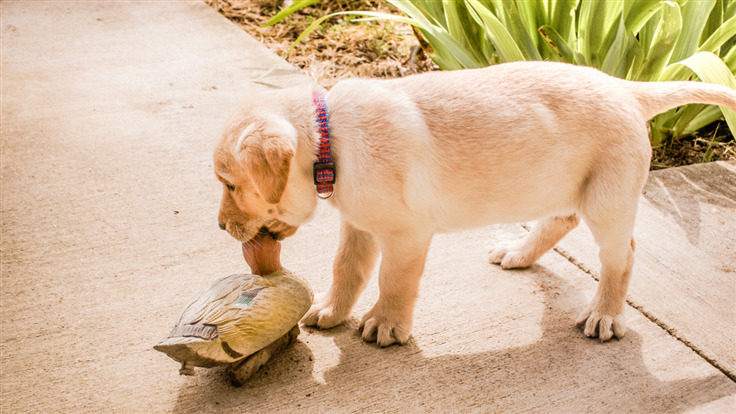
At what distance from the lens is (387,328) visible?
292 cm

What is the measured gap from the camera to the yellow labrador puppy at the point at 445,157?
2629 mm

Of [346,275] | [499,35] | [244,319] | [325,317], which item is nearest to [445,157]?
[346,275]

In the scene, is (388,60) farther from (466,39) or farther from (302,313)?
(302,313)

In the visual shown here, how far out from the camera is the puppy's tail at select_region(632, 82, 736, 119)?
9.30 feet

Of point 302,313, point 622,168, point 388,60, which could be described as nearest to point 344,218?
point 302,313

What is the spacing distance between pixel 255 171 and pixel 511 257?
1.64m

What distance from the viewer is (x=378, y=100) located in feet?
8.94

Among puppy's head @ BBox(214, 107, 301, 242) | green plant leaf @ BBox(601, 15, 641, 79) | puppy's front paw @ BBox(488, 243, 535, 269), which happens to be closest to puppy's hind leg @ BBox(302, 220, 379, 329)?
puppy's head @ BBox(214, 107, 301, 242)

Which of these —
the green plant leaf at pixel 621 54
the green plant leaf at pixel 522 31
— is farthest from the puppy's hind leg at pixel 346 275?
the green plant leaf at pixel 621 54

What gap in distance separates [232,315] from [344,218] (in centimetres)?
65

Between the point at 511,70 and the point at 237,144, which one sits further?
the point at 511,70

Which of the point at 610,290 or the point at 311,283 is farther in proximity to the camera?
the point at 311,283

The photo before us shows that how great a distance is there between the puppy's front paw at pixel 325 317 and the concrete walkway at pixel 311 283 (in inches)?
1.7

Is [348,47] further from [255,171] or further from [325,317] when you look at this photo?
[255,171]
